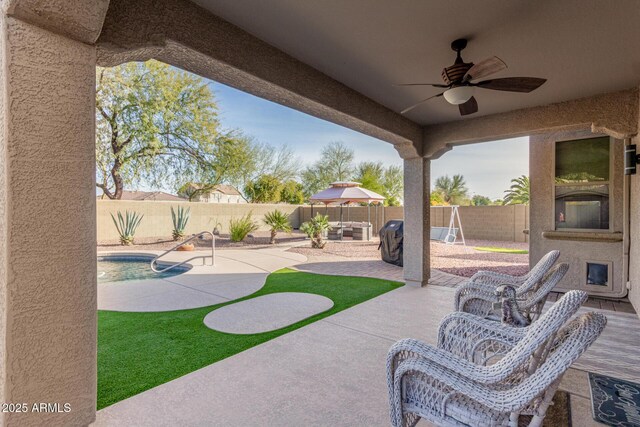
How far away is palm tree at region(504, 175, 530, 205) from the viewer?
2108cm

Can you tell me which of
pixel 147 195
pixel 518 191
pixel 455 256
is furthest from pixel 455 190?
pixel 147 195

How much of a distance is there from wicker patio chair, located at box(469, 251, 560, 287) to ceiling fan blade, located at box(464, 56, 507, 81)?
1.80m

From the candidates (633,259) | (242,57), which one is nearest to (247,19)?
(242,57)

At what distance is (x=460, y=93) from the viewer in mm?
3117

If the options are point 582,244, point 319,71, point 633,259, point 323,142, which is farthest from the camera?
point 323,142

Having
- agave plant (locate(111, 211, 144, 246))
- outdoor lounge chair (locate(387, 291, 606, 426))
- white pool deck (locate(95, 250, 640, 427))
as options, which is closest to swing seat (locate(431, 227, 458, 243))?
white pool deck (locate(95, 250, 640, 427))

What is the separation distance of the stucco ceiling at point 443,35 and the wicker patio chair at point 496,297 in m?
2.09

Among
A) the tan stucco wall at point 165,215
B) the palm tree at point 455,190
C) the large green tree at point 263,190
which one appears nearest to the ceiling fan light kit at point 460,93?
the tan stucco wall at point 165,215

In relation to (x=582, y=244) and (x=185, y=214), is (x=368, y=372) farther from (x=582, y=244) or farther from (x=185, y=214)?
(x=185, y=214)

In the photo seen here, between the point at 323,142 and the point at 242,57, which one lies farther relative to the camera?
the point at 323,142

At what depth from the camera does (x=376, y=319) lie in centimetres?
420

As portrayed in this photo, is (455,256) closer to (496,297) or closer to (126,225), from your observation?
(496,297)

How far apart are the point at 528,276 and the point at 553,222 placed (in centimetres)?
342

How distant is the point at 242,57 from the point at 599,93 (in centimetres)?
470
